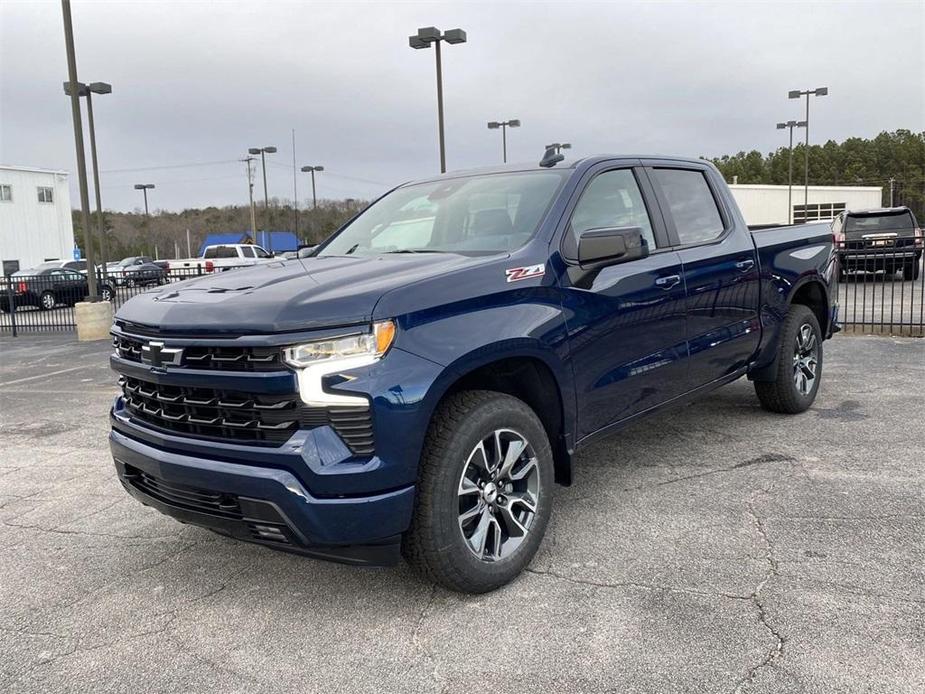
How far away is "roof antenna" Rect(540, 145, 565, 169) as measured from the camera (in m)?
4.27

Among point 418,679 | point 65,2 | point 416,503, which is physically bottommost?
point 418,679

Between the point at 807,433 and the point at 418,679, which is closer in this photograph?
the point at 418,679

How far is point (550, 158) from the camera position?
4.32m

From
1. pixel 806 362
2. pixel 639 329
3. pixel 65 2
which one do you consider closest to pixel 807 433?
pixel 806 362

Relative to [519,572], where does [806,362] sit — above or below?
above

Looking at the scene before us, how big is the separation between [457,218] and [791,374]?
3.10 meters

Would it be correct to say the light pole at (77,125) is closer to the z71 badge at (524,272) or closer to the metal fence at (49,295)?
the metal fence at (49,295)

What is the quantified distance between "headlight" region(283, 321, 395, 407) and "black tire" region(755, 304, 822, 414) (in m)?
3.83

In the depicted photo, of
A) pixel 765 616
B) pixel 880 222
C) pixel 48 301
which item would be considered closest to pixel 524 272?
pixel 765 616

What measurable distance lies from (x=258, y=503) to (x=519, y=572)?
1.21 metres

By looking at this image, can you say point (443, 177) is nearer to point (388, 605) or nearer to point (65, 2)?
point (388, 605)

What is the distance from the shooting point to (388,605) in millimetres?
3232

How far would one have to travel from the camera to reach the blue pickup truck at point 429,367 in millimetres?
2811

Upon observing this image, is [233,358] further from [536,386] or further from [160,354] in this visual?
[536,386]
